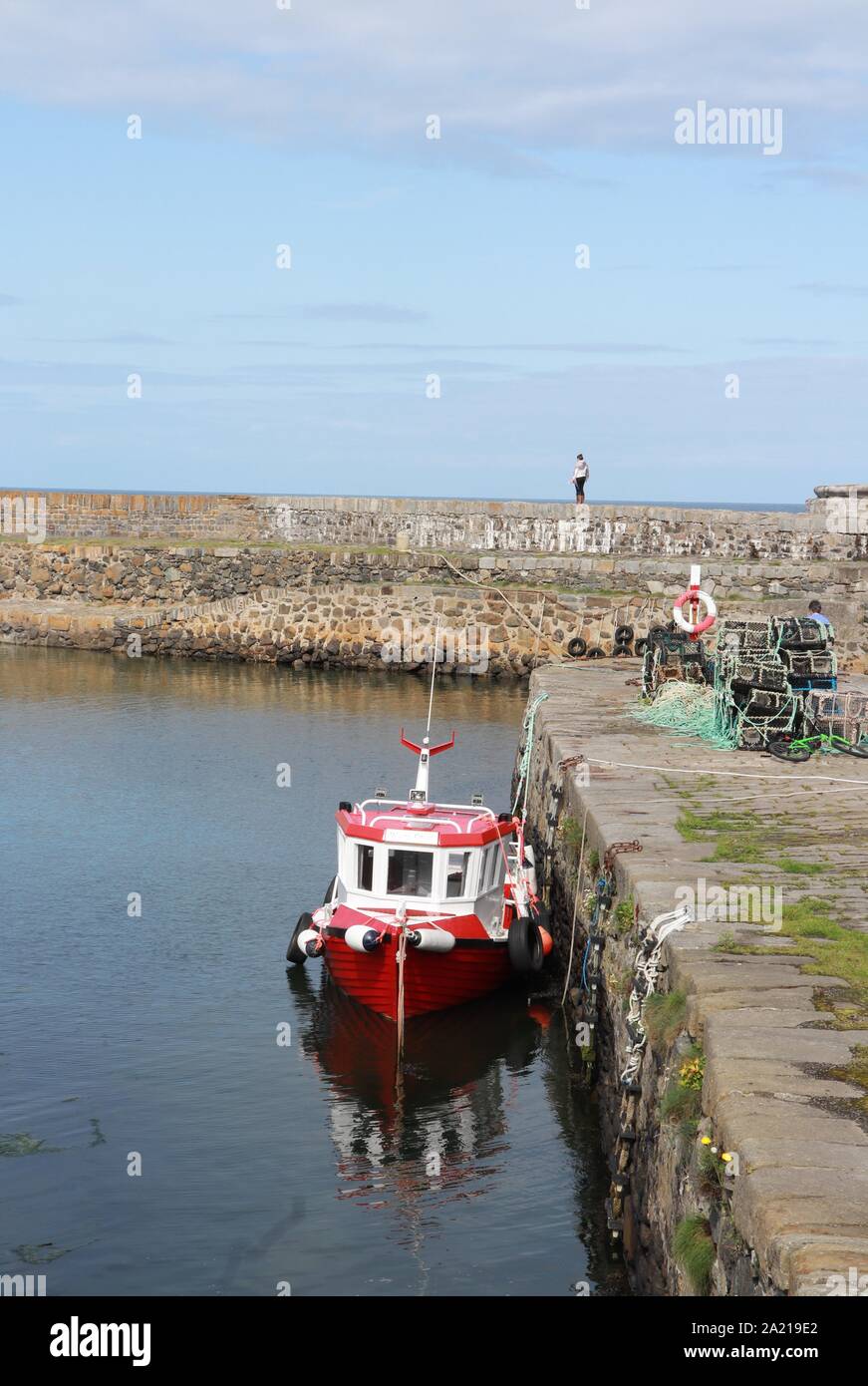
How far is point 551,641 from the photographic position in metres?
38.5

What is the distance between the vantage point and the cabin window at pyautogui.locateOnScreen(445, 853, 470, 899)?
14.5 m

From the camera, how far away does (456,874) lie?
14.6 metres

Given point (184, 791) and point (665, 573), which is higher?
point (665, 573)

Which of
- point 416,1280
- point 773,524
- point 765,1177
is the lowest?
point 416,1280

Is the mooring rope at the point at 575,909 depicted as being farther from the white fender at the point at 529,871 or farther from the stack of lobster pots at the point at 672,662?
the stack of lobster pots at the point at 672,662

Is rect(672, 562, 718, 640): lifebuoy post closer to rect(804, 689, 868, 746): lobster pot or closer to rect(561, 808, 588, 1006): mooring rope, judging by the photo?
rect(804, 689, 868, 746): lobster pot

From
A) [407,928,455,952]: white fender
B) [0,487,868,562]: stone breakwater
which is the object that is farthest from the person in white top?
[407,928,455,952]: white fender

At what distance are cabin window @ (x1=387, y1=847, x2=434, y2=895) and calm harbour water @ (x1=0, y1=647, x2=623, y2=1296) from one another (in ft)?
4.09

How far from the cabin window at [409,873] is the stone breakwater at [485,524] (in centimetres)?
2415

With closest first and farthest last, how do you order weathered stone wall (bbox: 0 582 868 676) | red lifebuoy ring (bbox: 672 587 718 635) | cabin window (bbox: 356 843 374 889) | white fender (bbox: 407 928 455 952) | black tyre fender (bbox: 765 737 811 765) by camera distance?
white fender (bbox: 407 928 455 952), cabin window (bbox: 356 843 374 889), black tyre fender (bbox: 765 737 811 765), red lifebuoy ring (bbox: 672 587 718 635), weathered stone wall (bbox: 0 582 868 676)

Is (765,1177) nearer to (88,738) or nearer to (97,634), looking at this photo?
(88,738)

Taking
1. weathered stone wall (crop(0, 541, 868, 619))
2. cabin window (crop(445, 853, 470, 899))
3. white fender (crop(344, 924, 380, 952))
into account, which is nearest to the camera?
white fender (crop(344, 924, 380, 952))

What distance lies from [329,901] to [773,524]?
78.0ft

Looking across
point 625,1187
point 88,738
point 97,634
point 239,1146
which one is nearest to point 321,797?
point 88,738
